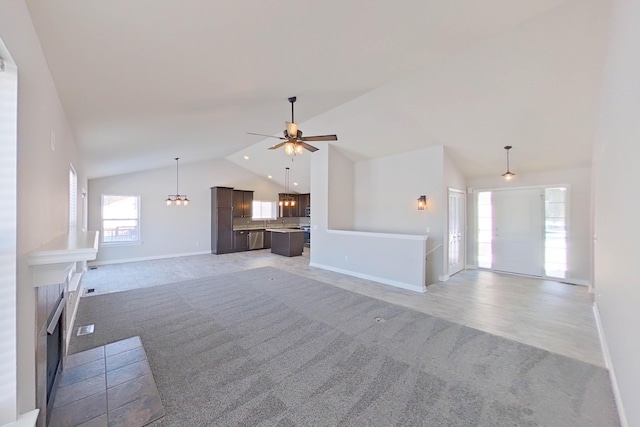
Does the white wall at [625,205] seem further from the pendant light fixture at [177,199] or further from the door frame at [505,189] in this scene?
the pendant light fixture at [177,199]

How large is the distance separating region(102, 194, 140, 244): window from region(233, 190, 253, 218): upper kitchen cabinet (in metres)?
3.06

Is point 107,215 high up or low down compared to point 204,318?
up

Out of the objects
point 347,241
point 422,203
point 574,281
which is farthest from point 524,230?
point 347,241

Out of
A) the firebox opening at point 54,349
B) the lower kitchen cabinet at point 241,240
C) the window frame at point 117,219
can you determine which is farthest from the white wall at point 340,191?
the window frame at point 117,219

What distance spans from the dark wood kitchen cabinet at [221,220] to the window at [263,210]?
131 cm

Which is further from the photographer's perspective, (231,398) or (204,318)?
(204,318)

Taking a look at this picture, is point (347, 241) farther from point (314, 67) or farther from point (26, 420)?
point (26, 420)

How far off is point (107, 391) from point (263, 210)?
369 inches

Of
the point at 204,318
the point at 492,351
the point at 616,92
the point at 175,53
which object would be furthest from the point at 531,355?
the point at 175,53

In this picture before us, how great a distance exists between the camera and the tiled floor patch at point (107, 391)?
193 centimetres

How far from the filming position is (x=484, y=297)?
4629 millimetres

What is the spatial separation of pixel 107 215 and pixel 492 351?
972 centimetres

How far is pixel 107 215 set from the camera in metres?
7.68

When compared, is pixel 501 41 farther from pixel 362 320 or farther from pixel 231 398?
pixel 231 398
